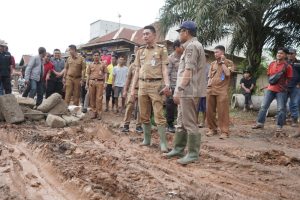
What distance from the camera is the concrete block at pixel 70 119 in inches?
316

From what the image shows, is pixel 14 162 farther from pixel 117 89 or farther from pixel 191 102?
pixel 117 89

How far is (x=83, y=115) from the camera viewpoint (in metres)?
8.91

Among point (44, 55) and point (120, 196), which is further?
point (44, 55)

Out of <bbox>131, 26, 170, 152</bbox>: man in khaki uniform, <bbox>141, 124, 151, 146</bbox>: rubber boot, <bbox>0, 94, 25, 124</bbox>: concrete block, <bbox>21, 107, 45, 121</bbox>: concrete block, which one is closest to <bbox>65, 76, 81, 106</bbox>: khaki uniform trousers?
<bbox>21, 107, 45, 121</bbox>: concrete block

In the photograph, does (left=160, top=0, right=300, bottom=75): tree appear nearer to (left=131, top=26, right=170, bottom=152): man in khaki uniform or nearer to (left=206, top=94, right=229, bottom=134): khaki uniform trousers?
(left=206, top=94, right=229, bottom=134): khaki uniform trousers

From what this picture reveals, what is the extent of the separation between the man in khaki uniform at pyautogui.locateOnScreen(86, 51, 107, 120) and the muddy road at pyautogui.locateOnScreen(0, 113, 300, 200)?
280 centimetres

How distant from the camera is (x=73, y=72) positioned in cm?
944

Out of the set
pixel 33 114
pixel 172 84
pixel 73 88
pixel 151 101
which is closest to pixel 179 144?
pixel 151 101

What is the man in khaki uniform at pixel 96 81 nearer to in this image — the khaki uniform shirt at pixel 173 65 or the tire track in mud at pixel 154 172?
the khaki uniform shirt at pixel 173 65

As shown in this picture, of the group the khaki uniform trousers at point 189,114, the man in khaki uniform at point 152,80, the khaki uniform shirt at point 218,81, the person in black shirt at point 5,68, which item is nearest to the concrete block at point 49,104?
the person in black shirt at point 5,68

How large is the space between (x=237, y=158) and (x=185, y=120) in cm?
101

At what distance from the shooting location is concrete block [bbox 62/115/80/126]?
8.02 metres

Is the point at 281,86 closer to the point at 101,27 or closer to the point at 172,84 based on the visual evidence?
the point at 172,84


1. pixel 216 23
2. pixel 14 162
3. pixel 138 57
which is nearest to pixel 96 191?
pixel 14 162
